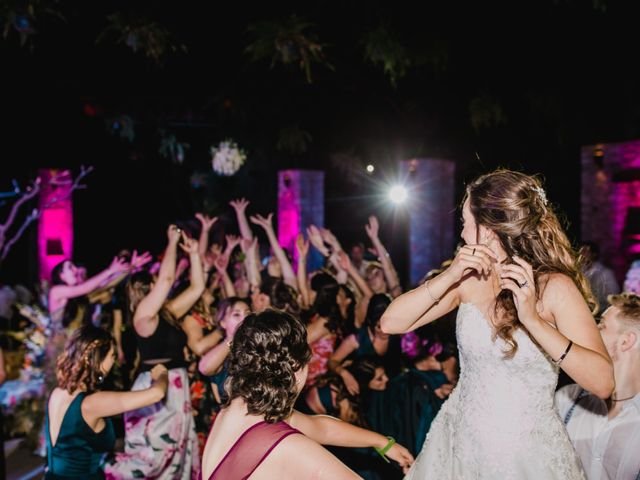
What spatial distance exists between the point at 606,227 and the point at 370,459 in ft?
18.8

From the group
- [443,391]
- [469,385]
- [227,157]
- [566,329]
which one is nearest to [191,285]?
[443,391]

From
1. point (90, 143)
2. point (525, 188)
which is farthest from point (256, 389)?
point (90, 143)

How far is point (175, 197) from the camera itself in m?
15.2

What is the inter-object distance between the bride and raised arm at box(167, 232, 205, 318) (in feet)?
7.27

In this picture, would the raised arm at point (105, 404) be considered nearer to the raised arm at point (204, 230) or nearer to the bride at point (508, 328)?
the bride at point (508, 328)

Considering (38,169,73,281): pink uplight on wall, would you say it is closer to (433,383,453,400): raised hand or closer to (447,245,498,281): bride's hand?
(433,383,453,400): raised hand

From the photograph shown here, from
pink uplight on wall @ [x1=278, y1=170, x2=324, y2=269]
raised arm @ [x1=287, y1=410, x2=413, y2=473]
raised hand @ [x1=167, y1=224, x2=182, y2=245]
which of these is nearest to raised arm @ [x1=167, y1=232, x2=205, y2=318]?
raised hand @ [x1=167, y1=224, x2=182, y2=245]

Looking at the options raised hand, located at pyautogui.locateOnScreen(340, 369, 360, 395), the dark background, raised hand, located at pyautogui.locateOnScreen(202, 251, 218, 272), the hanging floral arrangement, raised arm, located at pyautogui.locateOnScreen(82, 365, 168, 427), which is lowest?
raised hand, located at pyautogui.locateOnScreen(340, 369, 360, 395)

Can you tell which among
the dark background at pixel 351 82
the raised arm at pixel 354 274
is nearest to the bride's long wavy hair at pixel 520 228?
the raised arm at pixel 354 274

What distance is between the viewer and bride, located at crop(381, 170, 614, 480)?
202 centimetres

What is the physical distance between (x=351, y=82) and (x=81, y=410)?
606 centimetres

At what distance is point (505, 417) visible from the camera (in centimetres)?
210

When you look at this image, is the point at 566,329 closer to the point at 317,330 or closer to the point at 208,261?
the point at 317,330

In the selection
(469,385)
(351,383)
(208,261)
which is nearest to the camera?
(469,385)
